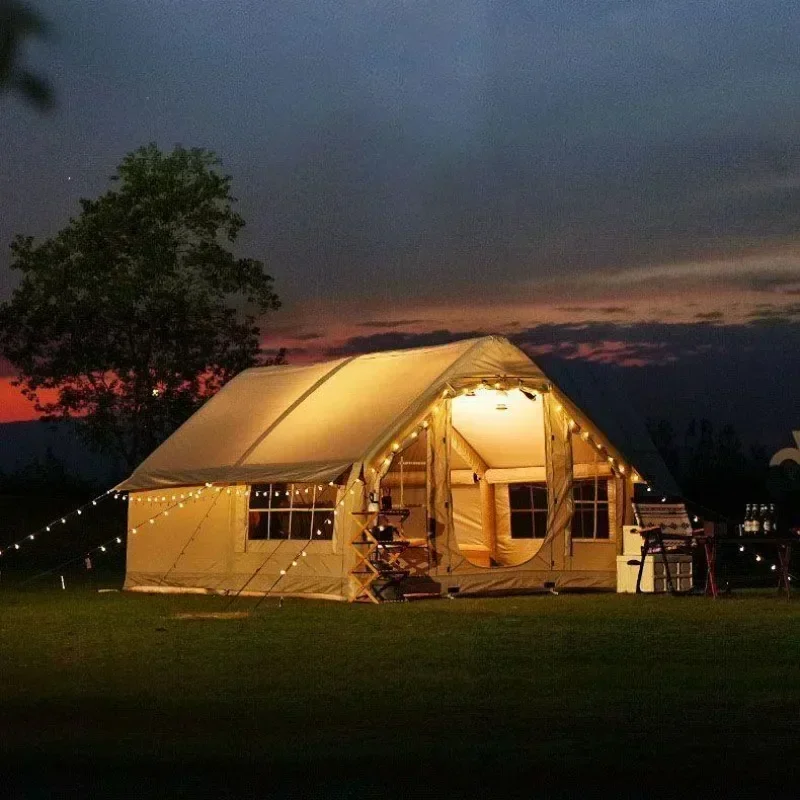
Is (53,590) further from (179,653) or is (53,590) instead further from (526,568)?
(179,653)

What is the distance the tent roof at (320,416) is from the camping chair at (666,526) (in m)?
1.19

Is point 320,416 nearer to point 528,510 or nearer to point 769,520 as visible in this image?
point 528,510

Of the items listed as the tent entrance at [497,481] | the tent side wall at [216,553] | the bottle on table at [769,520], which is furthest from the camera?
the tent entrance at [497,481]

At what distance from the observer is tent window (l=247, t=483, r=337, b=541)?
47.2 ft

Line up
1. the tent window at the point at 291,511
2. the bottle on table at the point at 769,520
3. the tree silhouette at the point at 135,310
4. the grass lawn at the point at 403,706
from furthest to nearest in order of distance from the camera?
the tree silhouette at the point at 135,310, the bottle on table at the point at 769,520, the tent window at the point at 291,511, the grass lawn at the point at 403,706

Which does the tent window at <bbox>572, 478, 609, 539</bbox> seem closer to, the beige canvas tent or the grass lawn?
the beige canvas tent

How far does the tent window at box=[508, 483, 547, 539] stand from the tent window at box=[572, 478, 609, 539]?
3.38 feet

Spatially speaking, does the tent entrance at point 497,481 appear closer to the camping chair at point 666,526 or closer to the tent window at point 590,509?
the tent window at point 590,509

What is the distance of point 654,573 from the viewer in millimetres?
14680

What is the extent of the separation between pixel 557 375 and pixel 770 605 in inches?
154

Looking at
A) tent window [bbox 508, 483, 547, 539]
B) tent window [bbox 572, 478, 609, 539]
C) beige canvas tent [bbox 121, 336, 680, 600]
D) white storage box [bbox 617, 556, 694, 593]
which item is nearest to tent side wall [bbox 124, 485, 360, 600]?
beige canvas tent [bbox 121, 336, 680, 600]

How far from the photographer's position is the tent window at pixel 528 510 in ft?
54.2

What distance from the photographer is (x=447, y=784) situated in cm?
490

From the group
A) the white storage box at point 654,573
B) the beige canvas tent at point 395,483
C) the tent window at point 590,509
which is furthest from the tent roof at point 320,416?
the white storage box at point 654,573
